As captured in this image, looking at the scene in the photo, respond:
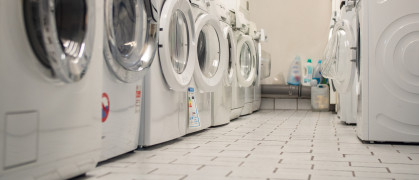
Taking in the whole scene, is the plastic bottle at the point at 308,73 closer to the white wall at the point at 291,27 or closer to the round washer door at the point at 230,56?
the white wall at the point at 291,27

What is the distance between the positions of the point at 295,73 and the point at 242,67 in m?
1.57

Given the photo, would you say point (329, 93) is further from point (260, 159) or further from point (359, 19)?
point (260, 159)

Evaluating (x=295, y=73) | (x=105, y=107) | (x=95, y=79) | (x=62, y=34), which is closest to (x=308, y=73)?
(x=295, y=73)

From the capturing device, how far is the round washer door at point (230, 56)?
404 cm

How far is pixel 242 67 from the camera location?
4828mm

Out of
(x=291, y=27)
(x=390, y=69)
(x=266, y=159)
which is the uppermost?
(x=291, y=27)

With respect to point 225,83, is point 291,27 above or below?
above

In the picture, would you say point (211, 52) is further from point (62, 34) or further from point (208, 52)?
point (62, 34)

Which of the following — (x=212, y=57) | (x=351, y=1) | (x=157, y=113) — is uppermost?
(x=351, y=1)

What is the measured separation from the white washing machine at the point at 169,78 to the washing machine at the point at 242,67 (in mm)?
1475

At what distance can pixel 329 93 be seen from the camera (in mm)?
5789

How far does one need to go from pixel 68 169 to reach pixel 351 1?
2283 millimetres

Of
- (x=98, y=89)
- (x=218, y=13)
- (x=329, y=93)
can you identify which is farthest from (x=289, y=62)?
(x=98, y=89)

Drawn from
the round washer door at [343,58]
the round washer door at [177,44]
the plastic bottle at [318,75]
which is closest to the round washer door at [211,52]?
the round washer door at [177,44]
